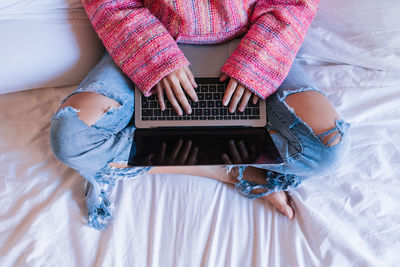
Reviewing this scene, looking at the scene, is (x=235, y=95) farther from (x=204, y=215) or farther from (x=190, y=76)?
(x=204, y=215)

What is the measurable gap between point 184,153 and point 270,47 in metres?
0.35

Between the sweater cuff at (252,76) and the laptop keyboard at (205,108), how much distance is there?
38 millimetres

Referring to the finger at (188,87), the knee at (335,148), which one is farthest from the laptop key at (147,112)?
the knee at (335,148)

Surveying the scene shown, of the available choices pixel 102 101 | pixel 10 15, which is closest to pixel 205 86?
pixel 102 101

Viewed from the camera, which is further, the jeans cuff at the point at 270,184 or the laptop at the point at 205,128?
the jeans cuff at the point at 270,184

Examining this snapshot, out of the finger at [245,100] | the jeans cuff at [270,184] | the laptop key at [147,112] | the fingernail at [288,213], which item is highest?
the finger at [245,100]

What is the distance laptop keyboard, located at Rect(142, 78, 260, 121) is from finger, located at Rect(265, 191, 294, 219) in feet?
0.77

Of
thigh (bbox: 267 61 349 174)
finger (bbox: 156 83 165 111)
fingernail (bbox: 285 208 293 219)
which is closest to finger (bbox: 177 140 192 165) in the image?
finger (bbox: 156 83 165 111)

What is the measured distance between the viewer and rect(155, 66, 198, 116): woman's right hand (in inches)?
30.2

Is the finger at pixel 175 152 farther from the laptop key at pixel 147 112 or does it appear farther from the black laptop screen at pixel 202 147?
the laptop key at pixel 147 112

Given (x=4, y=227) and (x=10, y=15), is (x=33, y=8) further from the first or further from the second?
(x=4, y=227)

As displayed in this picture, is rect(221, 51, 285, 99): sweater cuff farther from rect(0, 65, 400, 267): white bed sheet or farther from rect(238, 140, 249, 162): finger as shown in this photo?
rect(0, 65, 400, 267): white bed sheet

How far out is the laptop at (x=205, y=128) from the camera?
0.72 m

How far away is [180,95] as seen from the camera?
0.77 m
